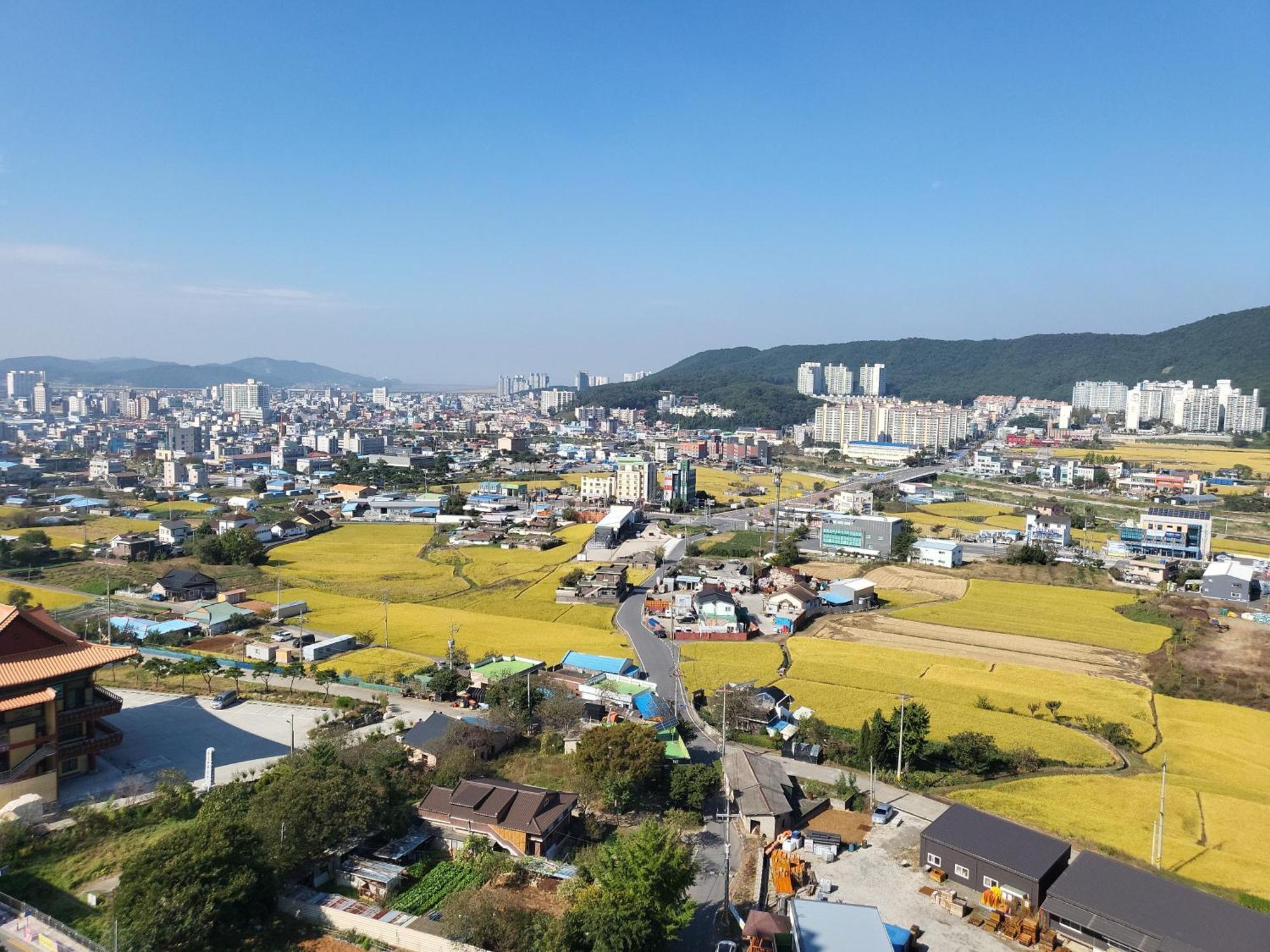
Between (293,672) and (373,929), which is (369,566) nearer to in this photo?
(293,672)

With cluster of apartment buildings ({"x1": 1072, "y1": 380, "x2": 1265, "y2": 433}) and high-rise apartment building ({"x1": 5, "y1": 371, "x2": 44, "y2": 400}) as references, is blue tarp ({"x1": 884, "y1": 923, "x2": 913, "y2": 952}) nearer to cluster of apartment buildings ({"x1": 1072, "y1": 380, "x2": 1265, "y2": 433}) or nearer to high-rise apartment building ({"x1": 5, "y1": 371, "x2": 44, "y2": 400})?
cluster of apartment buildings ({"x1": 1072, "y1": 380, "x2": 1265, "y2": 433})

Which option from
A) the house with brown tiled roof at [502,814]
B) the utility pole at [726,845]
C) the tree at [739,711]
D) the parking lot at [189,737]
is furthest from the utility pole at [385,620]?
the utility pole at [726,845]

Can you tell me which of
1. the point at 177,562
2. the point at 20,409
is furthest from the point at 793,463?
the point at 20,409

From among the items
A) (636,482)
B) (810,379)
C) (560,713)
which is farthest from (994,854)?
(810,379)

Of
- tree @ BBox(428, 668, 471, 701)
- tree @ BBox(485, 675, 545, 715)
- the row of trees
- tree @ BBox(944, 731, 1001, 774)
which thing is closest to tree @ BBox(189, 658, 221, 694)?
tree @ BBox(428, 668, 471, 701)

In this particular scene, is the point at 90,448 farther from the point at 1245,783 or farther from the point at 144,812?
the point at 1245,783

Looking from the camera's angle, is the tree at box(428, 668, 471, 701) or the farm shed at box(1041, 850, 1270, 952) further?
the tree at box(428, 668, 471, 701)
